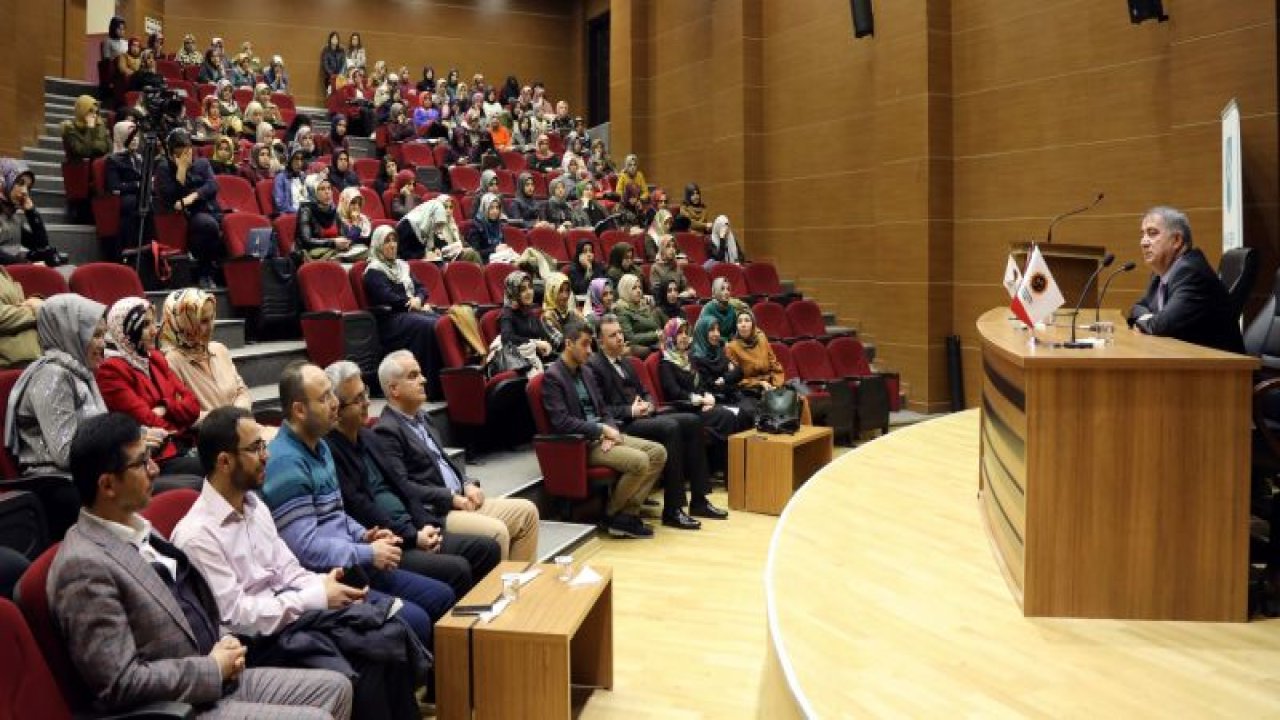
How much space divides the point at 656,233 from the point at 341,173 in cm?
219

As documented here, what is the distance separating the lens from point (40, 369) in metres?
2.37

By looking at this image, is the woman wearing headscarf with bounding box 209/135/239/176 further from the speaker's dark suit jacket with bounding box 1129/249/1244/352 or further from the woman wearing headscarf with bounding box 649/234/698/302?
the speaker's dark suit jacket with bounding box 1129/249/1244/352

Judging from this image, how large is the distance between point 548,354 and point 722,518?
108cm

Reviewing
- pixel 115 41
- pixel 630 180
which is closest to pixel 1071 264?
pixel 630 180

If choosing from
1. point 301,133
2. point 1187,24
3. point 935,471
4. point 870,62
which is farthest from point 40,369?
point 870,62

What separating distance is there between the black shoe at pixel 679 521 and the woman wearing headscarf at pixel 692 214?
396cm

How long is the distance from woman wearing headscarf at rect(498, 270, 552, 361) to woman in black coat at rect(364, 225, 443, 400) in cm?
32

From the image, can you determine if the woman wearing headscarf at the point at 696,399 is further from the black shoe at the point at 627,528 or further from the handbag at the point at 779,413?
the black shoe at the point at 627,528

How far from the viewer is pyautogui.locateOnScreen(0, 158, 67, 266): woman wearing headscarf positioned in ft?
12.5

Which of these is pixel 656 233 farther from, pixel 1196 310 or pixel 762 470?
pixel 1196 310

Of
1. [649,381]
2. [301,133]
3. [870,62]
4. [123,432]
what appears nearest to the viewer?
[123,432]

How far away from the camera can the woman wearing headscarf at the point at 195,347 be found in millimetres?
2895

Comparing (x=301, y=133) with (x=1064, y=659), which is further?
(x=301, y=133)

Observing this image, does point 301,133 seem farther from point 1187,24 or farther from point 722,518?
point 1187,24
